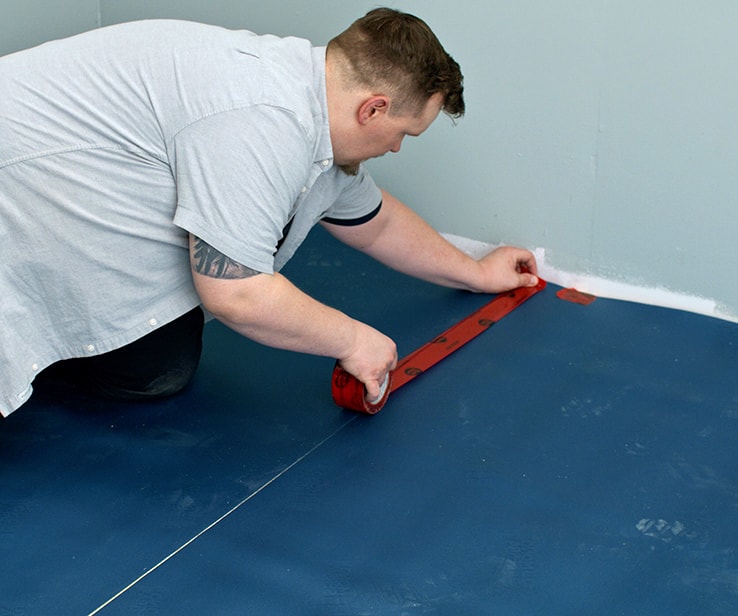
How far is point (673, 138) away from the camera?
8.40ft

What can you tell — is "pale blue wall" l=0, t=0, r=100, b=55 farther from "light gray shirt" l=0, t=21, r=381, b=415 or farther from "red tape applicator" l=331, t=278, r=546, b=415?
"red tape applicator" l=331, t=278, r=546, b=415

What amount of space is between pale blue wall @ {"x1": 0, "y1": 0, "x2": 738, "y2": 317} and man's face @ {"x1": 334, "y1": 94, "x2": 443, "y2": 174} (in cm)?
81

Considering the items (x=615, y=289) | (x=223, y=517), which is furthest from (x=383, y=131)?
(x=615, y=289)

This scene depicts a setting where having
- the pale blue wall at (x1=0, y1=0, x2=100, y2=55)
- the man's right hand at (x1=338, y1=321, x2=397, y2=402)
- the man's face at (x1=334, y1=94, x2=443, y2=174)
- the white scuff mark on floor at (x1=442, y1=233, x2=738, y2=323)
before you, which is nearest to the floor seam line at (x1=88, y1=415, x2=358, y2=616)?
the man's right hand at (x1=338, y1=321, x2=397, y2=402)

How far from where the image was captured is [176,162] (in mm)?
1869

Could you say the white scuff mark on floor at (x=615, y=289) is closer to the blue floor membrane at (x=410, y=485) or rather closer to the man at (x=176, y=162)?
the blue floor membrane at (x=410, y=485)

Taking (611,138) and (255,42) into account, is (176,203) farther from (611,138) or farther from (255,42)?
(611,138)

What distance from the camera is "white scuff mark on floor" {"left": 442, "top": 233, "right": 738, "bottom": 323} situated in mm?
2699

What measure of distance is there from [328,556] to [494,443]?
536 mm

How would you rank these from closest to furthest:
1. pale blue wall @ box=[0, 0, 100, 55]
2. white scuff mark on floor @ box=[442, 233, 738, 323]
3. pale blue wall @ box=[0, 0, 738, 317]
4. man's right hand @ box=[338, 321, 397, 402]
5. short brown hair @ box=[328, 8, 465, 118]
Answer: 1. short brown hair @ box=[328, 8, 465, 118]
2. man's right hand @ box=[338, 321, 397, 402]
3. pale blue wall @ box=[0, 0, 738, 317]
4. white scuff mark on floor @ box=[442, 233, 738, 323]
5. pale blue wall @ box=[0, 0, 100, 55]

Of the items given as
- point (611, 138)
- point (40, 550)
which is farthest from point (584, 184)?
point (40, 550)

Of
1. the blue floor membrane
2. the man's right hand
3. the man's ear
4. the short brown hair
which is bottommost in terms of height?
the blue floor membrane

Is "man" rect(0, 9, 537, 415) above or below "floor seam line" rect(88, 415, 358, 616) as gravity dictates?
above

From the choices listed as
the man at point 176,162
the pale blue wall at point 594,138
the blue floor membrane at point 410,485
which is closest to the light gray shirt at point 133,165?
the man at point 176,162
